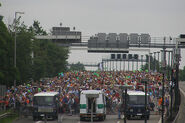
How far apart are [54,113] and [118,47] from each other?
58.9 m

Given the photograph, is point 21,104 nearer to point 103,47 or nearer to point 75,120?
point 75,120

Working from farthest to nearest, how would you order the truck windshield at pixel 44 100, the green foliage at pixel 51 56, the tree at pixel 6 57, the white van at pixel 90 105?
the green foliage at pixel 51 56 < the tree at pixel 6 57 < the truck windshield at pixel 44 100 < the white van at pixel 90 105

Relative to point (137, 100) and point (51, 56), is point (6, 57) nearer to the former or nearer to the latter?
point (137, 100)

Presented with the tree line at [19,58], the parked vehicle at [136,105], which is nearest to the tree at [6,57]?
the tree line at [19,58]

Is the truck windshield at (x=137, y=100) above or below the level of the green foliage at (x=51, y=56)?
below

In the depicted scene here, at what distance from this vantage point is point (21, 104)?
43.4 m

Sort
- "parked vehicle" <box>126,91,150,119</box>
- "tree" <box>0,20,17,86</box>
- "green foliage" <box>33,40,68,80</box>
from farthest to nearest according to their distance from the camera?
"green foliage" <box>33,40,68,80</box>, "tree" <box>0,20,17,86</box>, "parked vehicle" <box>126,91,150,119</box>

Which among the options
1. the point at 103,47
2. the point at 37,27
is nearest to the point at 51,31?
the point at 37,27

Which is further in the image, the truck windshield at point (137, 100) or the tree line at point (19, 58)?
the tree line at point (19, 58)

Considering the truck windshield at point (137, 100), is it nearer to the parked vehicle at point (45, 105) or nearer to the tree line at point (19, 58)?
the parked vehicle at point (45, 105)

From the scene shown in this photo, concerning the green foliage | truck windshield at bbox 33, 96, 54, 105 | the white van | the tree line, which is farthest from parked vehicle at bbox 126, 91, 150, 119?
the green foliage

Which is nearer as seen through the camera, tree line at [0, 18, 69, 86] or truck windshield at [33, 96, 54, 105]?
truck windshield at [33, 96, 54, 105]

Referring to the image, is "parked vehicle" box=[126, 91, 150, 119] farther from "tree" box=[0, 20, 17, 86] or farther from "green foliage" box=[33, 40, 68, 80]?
"green foliage" box=[33, 40, 68, 80]

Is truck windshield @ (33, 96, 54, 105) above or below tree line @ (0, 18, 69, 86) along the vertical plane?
below
